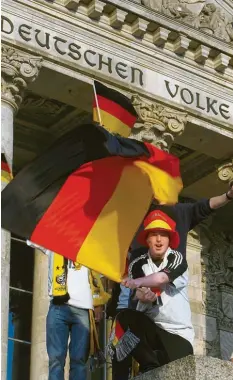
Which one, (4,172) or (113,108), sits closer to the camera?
(4,172)

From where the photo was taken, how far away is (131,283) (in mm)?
13000

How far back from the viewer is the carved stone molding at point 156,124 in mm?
18781

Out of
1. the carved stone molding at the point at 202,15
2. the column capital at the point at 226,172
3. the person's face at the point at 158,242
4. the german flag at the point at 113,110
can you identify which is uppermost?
the carved stone molding at the point at 202,15

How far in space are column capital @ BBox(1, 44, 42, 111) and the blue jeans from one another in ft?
12.5

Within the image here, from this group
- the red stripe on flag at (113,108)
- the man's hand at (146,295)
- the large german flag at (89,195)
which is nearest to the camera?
the large german flag at (89,195)

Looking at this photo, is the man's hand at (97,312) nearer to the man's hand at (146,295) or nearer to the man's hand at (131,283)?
the man's hand at (146,295)

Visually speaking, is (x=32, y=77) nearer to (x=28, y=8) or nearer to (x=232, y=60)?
(x=28, y=8)

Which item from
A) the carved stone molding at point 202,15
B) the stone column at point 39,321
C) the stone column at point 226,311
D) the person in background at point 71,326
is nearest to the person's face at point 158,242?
the person in background at point 71,326

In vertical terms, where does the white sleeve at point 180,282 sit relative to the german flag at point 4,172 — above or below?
below

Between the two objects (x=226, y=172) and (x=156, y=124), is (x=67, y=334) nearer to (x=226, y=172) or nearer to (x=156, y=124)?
(x=156, y=124)

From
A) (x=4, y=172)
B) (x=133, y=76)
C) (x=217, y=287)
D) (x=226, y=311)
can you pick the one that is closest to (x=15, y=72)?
(x=133, y=76)

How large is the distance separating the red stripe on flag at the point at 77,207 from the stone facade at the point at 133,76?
286 centimetres

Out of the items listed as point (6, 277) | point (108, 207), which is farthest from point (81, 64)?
point (108, 207)

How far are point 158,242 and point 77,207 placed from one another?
3.43 feet
